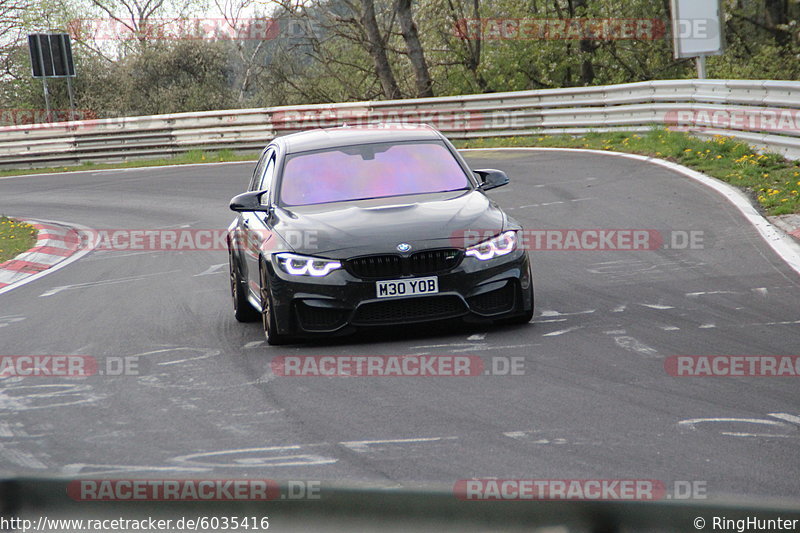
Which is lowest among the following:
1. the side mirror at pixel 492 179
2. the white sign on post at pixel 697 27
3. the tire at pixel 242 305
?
the tire at pixel 242 305

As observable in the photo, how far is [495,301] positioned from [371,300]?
885mm

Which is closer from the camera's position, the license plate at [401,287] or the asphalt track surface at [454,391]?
the asphalt track surface at [454,391]

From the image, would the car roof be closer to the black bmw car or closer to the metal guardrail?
the black bmw car

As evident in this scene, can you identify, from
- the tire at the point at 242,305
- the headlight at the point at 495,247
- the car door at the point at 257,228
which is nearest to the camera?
the headlight at the point at 495,247

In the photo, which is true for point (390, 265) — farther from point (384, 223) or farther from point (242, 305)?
point (242, 305)

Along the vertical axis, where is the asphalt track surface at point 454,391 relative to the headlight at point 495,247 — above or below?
below

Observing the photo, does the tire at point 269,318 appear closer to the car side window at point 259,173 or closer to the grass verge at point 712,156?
the car side window at point 259,173

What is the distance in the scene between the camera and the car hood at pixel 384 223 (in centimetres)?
751

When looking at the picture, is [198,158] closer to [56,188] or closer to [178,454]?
[56,188]

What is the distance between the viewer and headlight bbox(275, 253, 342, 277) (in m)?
7.48

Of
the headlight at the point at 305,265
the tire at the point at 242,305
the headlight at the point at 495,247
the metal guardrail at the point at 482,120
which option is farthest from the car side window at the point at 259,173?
the metal guardrail at the point at 482,120

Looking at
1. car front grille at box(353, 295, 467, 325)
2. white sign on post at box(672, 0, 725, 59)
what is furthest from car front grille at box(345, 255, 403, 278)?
white sign on post at box(672, 0, 725, 59)

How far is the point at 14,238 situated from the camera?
16422mm

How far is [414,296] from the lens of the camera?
7.47 metres
